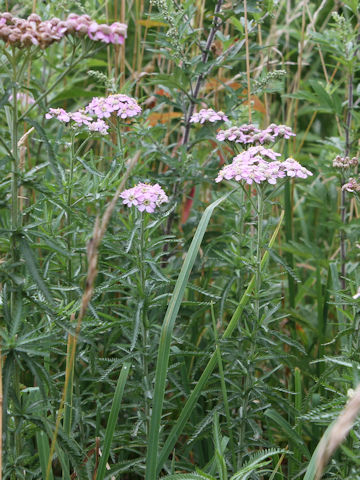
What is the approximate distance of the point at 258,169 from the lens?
74.3 inches

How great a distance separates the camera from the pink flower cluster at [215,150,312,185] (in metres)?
1.87

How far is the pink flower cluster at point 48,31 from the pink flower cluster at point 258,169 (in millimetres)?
526

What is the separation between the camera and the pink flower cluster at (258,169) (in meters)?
1.87

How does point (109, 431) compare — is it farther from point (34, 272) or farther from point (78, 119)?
point (78, 119)

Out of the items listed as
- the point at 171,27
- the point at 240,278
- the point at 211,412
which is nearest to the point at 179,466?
the point at 211,412

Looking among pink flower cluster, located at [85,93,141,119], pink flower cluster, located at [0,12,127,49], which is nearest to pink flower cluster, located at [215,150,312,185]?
pink flower cluster, located at [85,93,141,119]

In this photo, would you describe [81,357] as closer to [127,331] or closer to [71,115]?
[127,331]

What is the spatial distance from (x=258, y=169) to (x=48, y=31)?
715mm

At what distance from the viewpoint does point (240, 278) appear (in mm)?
2311

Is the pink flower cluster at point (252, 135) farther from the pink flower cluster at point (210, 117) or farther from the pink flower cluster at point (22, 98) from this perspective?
the pink flower cluster at point (22, 98)

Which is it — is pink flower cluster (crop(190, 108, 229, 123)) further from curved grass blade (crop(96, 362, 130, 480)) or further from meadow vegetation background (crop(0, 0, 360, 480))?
curved grass blade (crop(96, 362, 130, 480))

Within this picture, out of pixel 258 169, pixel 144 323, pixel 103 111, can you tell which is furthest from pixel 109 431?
pixel 103 111

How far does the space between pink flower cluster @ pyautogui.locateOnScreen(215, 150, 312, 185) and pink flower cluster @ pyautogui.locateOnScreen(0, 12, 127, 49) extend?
20.7 inches

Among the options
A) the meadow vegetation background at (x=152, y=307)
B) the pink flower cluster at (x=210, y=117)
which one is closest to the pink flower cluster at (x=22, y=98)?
the meadow vegetation background at (x=152, y=307)
